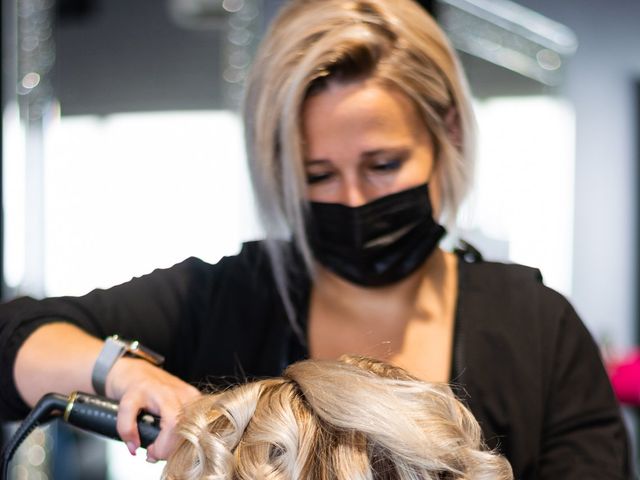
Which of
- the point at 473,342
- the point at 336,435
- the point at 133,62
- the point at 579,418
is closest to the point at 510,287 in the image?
the point at 473,342

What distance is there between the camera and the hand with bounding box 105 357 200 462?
3.45ft

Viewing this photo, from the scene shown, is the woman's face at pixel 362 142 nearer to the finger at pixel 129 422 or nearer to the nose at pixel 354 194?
the nose at pixel 354 194

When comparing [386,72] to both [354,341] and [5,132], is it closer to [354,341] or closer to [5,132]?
[354,341]

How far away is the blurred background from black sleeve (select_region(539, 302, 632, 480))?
1734 millimetres

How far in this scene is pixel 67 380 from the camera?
1.25m

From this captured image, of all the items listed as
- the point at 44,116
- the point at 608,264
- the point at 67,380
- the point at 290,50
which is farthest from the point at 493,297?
the point at 608,264

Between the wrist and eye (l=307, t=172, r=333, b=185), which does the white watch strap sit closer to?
the wrist

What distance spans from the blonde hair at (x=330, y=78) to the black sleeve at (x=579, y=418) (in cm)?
33

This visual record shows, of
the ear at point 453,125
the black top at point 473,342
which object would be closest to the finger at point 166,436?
→ the black top at point 473,342

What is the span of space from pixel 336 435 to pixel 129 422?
262mm

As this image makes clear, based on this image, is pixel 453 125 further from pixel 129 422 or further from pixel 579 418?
pixel 129 422

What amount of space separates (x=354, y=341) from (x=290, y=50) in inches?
18.3

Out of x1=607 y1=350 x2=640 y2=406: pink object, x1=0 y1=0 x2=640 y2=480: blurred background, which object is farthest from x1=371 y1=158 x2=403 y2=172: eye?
x1=607 y1=350 x2=640 y2=406: pink object

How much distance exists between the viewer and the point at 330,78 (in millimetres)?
1352
